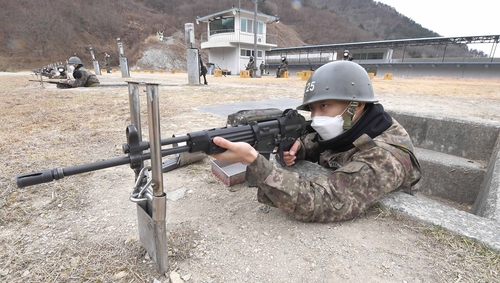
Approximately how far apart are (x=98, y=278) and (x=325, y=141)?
1.76 m

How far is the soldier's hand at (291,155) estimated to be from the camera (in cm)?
239

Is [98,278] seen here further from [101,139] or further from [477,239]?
[101,139]

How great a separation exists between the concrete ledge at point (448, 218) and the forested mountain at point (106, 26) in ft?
136

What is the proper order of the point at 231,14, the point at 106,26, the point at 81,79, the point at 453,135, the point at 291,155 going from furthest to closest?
the point at 106,26
the point at 231,14
the point at 81,79
the point at 453,135
the point at 291,155

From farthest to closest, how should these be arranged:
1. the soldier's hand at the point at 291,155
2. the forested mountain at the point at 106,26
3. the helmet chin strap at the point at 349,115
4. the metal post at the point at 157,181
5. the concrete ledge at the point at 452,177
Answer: the forested mountain at the point at 106,26
the concrete ledge at the point at 452,177
the soldier's hand at the point at 291,155
the helmet chin strap at the point at 349,115
the metal post at the point at 157,181

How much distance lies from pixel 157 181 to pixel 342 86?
60.8 inches

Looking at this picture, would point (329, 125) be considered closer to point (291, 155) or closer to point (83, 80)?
point (291, 155)

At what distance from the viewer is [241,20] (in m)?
32.8

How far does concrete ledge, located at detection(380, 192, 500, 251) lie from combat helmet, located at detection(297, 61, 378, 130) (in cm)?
64

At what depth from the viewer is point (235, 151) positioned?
60.7 inches

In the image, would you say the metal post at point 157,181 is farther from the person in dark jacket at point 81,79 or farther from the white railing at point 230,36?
the white railing at point 230,36

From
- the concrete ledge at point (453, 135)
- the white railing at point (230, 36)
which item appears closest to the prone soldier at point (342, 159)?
the concrete ledge at point (453, 135)

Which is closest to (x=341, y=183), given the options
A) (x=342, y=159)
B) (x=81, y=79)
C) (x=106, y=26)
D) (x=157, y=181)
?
(x=342, y=159)

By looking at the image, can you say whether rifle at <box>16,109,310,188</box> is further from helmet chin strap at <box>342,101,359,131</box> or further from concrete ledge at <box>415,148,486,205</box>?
concrete ledge at <box>415,148,486,205</box>
